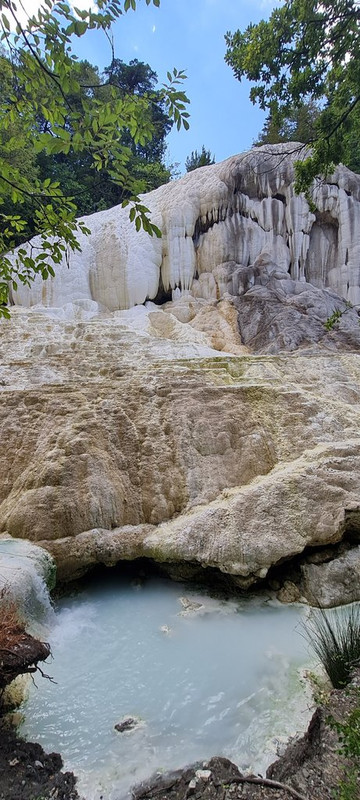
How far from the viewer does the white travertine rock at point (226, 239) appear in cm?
1377

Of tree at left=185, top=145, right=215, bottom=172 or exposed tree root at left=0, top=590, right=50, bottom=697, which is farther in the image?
tree at left=185, top=145, right=215, bottom=172

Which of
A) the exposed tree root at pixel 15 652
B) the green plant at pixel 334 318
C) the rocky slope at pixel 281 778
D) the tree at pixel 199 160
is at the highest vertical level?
the tree at pixel 199 160

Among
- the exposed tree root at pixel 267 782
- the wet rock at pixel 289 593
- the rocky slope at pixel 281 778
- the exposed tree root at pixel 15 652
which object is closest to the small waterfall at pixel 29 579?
the exposed tree root at pixel 15 652

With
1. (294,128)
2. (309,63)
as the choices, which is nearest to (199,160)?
(294,128)

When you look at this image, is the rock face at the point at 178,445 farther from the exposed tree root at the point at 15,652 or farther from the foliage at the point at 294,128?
the foliage at the point at 294,128

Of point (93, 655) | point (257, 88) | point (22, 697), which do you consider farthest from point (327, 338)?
point (22, 697)

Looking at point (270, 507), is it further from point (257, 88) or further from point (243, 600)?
point (257, 88)

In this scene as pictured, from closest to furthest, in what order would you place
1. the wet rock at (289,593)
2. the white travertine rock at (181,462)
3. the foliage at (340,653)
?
the foliage at (340,653) < the wet rock at (289,593) < the white travertine rock at (181,462)

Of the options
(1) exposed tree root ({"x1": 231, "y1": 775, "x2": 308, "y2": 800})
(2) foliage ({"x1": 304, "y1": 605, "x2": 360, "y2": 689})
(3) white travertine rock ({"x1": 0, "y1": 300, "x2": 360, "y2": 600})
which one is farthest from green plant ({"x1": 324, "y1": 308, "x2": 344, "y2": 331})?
(1) exposed tree root ({"x1": 231, "y1": 775, "x2": 308, "y2": 800})

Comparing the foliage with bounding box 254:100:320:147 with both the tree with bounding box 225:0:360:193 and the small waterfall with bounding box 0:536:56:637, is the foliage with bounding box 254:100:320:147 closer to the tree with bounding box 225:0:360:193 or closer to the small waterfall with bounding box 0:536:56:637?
the tree with bounding box 225:0:360:193

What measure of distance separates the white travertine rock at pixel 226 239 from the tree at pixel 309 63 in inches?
311

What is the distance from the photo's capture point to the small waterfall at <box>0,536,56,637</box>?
13.4 feet

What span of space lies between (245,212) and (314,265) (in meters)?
2.94

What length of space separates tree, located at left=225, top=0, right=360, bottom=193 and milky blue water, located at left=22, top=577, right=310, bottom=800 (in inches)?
204
